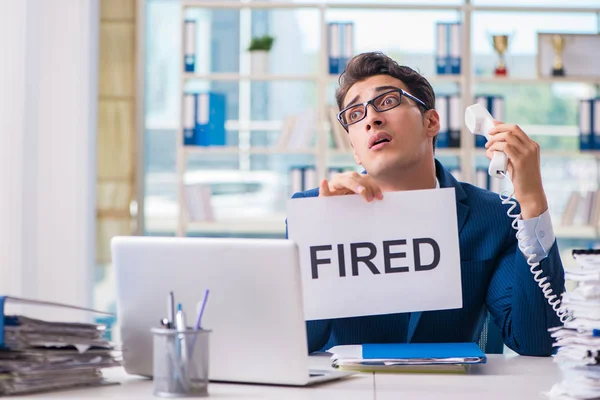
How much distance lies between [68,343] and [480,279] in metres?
1.02

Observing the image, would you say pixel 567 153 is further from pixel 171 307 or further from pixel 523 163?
pixel 171 307

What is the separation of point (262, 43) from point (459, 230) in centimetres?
311

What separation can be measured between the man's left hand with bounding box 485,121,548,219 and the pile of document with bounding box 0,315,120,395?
88 centimetres

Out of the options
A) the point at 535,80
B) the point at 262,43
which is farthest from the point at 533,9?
the point at 262,43

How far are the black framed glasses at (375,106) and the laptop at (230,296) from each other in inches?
30.2

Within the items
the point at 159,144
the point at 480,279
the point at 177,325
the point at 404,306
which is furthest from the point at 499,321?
the point at 159,144

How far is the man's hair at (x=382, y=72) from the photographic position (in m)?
2.12

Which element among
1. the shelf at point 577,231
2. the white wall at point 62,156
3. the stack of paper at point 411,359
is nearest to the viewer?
the stack of paper at point 411,359

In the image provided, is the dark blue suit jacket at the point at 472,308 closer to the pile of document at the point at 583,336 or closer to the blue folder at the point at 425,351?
the blue folder at the point at 425,351

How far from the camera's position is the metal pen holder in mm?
1287

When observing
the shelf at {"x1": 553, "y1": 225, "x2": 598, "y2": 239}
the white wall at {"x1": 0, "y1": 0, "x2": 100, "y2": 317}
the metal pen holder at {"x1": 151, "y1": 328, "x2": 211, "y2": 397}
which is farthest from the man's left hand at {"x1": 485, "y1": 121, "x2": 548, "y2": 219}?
the shelf at {"x1": 553, "y1": 225, "x2": 598, "y2": 239}

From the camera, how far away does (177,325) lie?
1.30 m

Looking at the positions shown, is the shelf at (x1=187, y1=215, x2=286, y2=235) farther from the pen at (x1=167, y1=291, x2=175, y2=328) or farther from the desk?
the pen at (x1=167, y1=291, x2=175, y2=328)

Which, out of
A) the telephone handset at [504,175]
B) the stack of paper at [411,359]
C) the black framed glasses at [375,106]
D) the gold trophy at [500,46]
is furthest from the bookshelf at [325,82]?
the stack of paper at [411,359]
